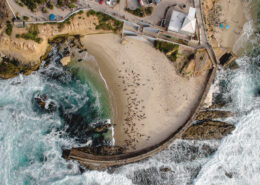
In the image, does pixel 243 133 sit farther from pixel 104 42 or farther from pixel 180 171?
pixel 104 42

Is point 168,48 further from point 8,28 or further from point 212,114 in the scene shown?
point 8,28

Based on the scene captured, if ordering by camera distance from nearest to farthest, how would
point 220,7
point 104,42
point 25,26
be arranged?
point 25,26
point 104,42
point 220,7

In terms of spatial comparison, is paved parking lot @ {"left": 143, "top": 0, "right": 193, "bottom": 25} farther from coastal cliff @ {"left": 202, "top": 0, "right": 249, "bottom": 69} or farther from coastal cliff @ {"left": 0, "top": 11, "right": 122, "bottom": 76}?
coastal cliff @ {"left": 0, "top": 11, "right": 122, "bottom": 76}

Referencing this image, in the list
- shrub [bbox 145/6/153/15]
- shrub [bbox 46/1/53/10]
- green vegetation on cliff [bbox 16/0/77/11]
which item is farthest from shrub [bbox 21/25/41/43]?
shrub [bbox 145/6/153/15]

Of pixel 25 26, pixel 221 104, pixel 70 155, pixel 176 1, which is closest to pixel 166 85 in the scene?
pixel 221 104

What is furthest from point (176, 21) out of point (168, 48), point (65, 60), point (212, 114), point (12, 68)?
point (12, 68)

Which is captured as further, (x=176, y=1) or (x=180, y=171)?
(x=180, y=171)
